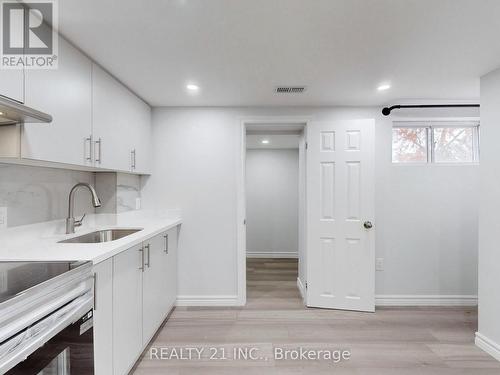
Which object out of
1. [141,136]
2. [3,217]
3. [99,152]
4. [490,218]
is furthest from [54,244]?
[490,218]

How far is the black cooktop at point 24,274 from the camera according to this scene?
→ 0.95 m

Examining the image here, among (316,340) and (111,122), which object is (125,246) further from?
(316,340)

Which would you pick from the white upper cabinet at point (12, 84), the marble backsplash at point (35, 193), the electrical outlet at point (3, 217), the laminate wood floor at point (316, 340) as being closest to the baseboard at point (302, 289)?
the laminate wood floor at point (316, 340)

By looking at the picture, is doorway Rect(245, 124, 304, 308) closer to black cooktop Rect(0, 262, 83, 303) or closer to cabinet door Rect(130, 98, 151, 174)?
cabinet door Rect(130, 98, 151, 174)

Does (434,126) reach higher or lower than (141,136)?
higher

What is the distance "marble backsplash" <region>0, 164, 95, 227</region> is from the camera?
1.62m

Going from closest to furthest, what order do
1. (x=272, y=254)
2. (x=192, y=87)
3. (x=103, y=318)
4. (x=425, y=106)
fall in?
(x=103, y=318) → (x=192, y=87) → (x=425, y=106) → (x=272, y=254)

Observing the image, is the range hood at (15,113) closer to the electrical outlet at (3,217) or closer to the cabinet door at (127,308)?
the electrical outlet at (3,217)

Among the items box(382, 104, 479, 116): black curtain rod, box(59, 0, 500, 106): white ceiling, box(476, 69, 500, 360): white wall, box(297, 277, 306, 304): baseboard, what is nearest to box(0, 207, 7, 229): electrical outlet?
box(59, 0, 500, 106): white ceiling

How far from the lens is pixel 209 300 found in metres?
2.94

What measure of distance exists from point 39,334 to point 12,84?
1.15 metres

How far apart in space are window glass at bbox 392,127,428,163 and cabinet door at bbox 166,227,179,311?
2.67 meters

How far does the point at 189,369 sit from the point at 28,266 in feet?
4.34

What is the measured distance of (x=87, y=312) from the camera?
1.26 metres
